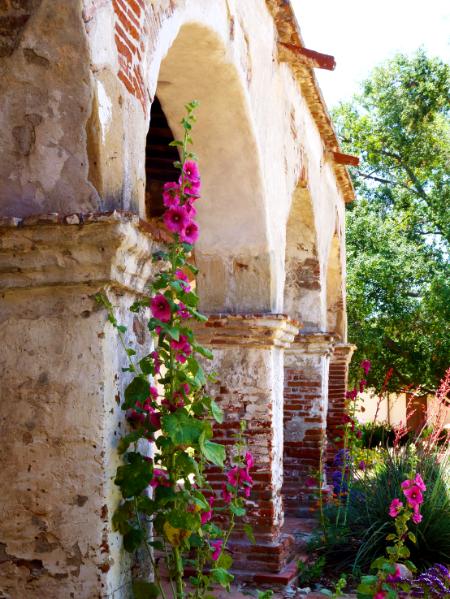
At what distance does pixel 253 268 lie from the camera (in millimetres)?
5848

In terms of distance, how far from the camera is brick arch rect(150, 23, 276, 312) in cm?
511

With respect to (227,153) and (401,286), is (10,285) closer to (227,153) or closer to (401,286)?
(227,153)

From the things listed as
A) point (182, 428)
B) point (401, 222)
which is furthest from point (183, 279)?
point (401, 222)

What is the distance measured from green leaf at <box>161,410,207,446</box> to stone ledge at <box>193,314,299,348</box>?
275 cm

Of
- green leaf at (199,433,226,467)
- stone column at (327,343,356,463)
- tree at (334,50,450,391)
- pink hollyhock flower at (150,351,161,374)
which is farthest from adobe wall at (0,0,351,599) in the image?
tree at (334,50,450,391)

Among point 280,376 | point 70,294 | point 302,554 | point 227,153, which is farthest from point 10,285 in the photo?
point 302,554

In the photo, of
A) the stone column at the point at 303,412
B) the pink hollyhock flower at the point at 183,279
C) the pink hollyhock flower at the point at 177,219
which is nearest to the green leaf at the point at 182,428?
the pink hollyhock flower at the point at 183,279

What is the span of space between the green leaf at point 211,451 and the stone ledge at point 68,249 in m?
0.62

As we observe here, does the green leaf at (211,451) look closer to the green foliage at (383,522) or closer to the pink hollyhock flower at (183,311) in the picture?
the pink hollyhock flower at (183,311)

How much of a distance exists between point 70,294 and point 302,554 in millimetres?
4134

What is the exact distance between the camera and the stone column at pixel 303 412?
8.22 metres

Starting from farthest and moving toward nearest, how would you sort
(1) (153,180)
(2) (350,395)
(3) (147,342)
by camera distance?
(1) (153,180)
(2) (350,395)
(3) (147,342)

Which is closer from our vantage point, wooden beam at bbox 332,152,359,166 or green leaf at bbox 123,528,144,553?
green leaf at bbox 123,528,144,553

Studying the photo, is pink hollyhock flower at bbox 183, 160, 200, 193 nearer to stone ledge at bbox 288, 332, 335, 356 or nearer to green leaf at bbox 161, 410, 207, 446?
green leaf at bbox 161, 410, 207, 446
